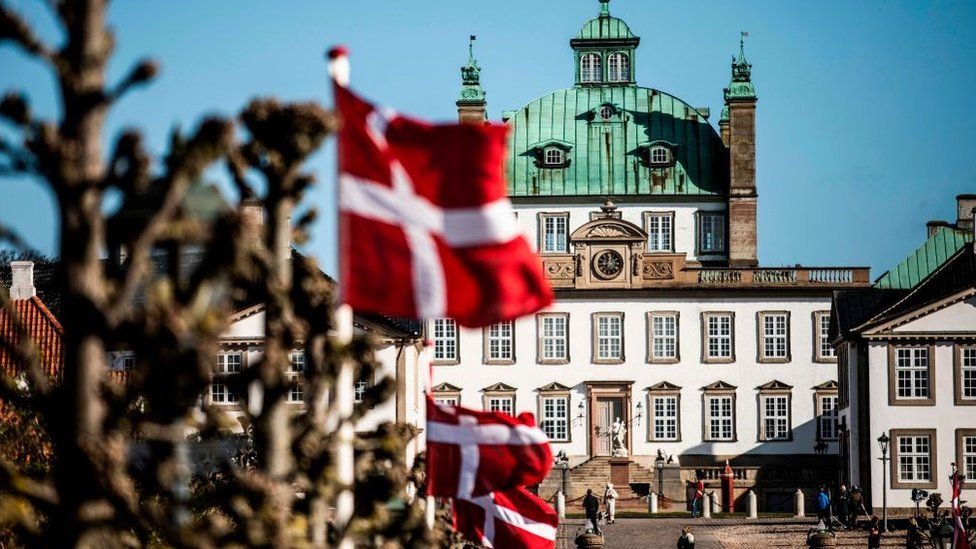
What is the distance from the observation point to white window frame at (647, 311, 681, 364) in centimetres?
9669

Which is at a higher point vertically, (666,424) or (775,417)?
(775,417)

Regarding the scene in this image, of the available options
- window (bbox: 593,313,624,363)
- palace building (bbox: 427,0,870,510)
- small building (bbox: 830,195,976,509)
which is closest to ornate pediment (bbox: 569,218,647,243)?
palace building (bbox: 427,0,870,510)

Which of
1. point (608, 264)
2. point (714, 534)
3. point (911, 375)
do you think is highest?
point (608, 264)

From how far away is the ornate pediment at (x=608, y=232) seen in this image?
319 ft

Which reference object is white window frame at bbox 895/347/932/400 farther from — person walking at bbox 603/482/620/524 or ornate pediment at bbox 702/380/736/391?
ornate pediment at bbox 702/380/736/391

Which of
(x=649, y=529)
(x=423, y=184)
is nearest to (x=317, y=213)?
(x=423, y=184)

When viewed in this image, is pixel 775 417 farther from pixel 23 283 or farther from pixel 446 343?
pixel 23 283

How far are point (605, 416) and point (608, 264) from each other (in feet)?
22.4

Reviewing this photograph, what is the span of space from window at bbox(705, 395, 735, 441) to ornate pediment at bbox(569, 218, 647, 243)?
8.11 meters

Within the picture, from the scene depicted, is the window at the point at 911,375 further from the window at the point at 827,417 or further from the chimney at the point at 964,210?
the chimney at the point at 964,210

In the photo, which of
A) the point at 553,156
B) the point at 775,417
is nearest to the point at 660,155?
the point at 553,156

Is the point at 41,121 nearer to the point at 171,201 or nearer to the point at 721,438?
the point at 171,201

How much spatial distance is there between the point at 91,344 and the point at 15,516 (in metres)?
2.15

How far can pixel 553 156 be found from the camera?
353 ft
